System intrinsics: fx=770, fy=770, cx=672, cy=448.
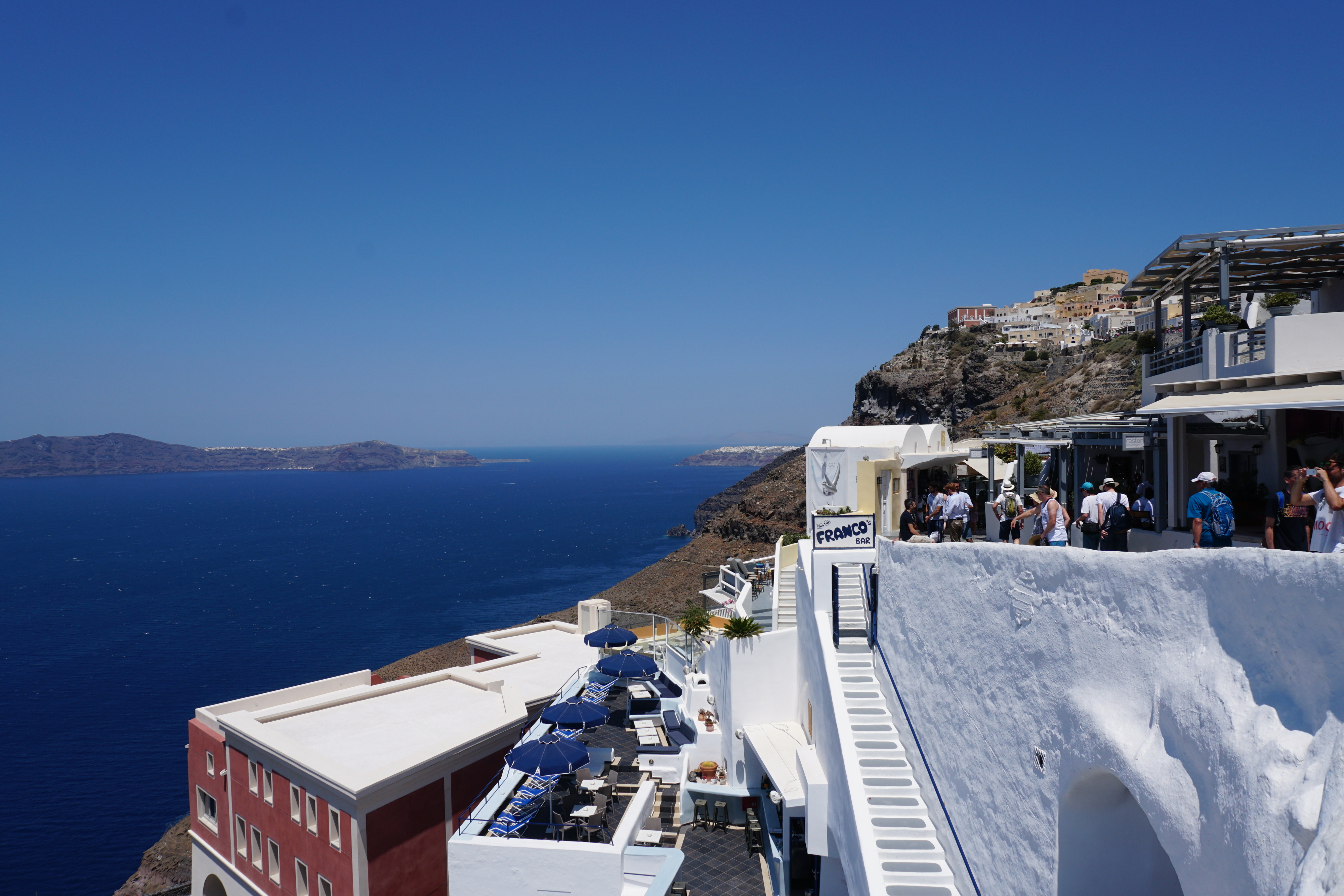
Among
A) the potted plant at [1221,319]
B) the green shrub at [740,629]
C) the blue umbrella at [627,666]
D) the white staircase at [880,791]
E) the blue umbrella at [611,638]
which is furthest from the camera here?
the blue umbrella at [611,638]

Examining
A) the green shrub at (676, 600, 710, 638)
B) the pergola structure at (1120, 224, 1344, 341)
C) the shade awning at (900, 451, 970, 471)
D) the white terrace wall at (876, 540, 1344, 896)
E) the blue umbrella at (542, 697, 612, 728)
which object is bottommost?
the blue umbrella at (542, 697, 612, 728)

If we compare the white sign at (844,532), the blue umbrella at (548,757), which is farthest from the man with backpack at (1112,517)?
the blue umbrella at (548,757)

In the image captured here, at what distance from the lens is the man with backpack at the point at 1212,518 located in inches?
312

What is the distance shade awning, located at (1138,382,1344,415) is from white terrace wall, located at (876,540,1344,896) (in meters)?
3.53

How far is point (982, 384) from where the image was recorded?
74.8 meters

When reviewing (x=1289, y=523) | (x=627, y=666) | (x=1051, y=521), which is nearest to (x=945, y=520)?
(x=1051, y=521)

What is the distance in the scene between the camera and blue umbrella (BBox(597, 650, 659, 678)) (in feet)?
67.4

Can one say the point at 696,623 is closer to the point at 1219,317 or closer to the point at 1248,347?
the point at 1219,317

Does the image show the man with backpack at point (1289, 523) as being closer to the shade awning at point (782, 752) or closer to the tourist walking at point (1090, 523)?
the tourist walking at point (1090, 523)

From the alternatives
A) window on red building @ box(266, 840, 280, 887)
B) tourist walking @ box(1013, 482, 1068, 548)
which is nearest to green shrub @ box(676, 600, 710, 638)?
window on red building @ box(266, 840, 280, 887)

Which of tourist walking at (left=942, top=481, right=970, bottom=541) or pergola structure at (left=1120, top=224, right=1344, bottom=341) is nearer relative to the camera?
pergola structure at (left=1120, top=224, right=1344, bottom=341)

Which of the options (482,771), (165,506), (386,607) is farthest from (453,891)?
(165,506)

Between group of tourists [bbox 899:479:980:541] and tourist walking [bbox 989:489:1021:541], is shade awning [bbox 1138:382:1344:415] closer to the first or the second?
tourist walking [bbox 989:489:1021:541]

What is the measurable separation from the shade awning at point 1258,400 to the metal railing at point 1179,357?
966 mm
